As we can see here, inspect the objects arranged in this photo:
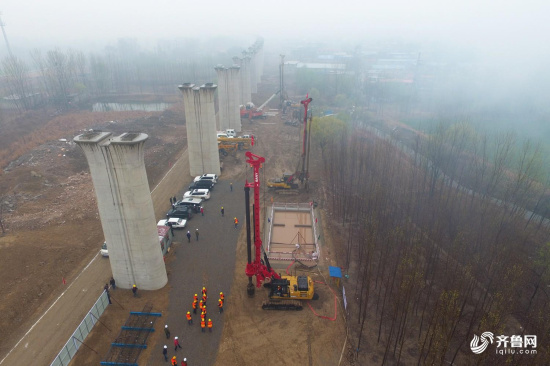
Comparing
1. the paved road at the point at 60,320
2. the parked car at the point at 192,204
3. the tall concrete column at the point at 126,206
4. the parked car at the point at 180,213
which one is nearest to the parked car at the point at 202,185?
the parked car at the point at 192,204

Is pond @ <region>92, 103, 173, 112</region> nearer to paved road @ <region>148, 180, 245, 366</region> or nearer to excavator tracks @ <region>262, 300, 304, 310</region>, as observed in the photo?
paved road @ <region>148, 180, 245, 366</region>

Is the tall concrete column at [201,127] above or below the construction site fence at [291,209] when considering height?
above

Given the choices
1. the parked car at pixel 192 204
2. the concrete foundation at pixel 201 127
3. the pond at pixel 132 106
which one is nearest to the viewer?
the parked car at pixel 192 204

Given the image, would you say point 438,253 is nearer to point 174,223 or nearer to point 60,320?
point 174,223

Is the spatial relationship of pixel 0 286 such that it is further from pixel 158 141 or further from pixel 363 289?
pixel 158 141

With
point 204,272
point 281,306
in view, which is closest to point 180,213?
point 204,272

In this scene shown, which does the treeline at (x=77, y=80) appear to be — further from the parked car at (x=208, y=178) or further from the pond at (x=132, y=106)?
the parked car at (x=208, y=178)
